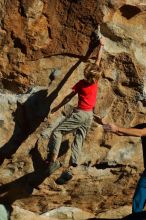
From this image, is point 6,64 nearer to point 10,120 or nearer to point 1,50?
point 1,50

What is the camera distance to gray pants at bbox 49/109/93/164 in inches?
368

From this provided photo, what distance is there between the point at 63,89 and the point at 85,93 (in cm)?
71

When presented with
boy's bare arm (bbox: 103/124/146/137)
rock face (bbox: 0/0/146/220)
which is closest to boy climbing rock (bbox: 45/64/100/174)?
rock face (bbox: 0/0/146/220)

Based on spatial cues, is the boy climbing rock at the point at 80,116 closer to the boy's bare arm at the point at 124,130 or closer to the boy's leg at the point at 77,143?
the boy's leg at the point at 77,143

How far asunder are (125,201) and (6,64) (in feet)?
11.6

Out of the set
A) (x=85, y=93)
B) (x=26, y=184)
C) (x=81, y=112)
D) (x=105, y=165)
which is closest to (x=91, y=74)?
(x=85, y=93)

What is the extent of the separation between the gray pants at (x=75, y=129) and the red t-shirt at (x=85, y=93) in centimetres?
9

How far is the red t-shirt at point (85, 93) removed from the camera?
30.3ft

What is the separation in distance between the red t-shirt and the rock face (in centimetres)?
53

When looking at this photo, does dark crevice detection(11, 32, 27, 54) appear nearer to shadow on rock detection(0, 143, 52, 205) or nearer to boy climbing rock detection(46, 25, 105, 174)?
boy climbing rock detection(46, 25, 105, 174)

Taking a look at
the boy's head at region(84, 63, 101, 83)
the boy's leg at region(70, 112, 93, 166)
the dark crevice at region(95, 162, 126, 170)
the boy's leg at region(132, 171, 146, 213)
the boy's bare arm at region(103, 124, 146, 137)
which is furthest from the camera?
the dark crevice at region(95, 162, 126, 170)

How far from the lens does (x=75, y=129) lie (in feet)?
31.3

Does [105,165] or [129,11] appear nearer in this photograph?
[129,11]

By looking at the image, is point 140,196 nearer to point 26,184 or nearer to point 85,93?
point 85,93
